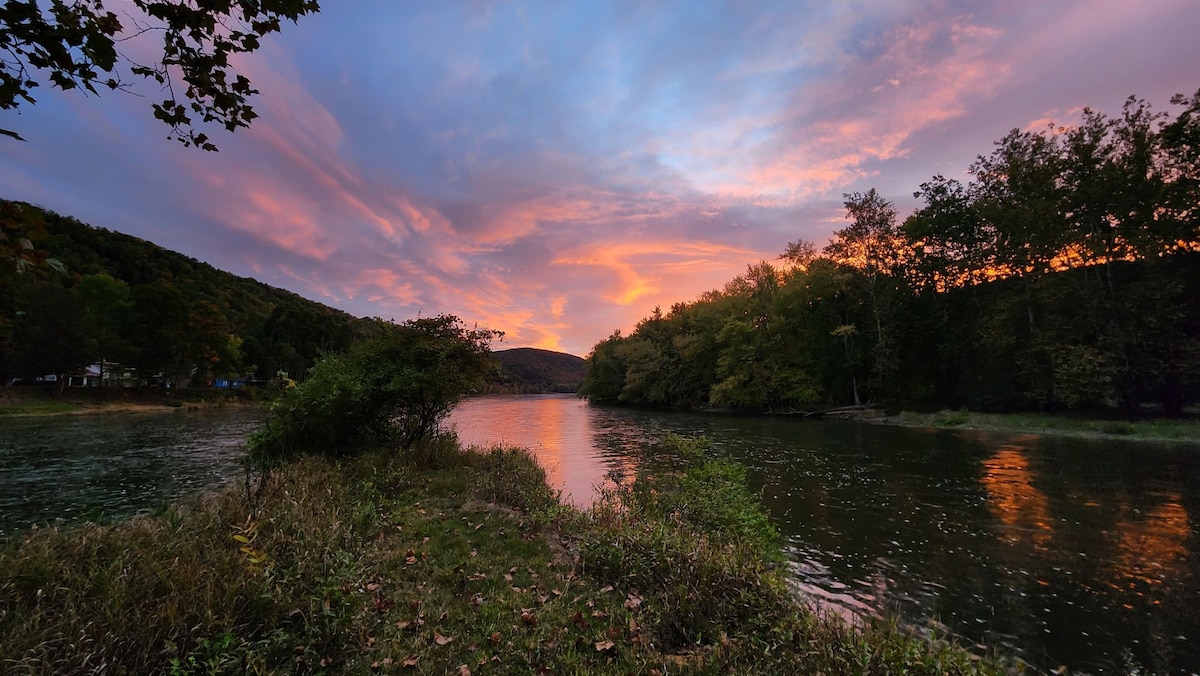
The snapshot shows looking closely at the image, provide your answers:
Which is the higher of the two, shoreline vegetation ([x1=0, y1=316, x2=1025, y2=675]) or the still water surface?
shoreline vegetation ([x1=0, y1=316, x2=1025, y2=675])

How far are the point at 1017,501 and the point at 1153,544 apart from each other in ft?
11.2

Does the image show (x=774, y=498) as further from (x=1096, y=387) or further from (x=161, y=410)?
(x=161, y=410)

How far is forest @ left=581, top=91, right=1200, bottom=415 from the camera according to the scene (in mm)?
28812

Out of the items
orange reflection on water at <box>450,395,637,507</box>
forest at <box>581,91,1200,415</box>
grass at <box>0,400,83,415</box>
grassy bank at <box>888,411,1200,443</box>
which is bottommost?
orange reflection on water at <box>450,395,637,507</box>

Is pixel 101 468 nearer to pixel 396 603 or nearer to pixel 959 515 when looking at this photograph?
pixel 396 603

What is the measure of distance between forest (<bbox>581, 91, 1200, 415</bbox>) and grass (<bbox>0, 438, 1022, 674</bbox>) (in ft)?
120

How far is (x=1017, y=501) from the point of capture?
12.8m

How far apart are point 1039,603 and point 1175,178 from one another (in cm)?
3793

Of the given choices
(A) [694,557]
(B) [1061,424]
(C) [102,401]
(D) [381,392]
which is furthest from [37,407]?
(B) [1061,424]

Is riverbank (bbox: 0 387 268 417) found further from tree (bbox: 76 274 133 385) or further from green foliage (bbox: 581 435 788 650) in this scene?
green foliage (bbox: 581 435 788 650)

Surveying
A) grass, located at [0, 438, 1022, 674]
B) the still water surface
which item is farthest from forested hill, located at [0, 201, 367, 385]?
the still water surface

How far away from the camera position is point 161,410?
155 ft

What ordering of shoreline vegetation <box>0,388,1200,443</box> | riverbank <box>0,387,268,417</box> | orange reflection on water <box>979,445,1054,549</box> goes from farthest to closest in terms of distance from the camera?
1. riverbank <box>0,387,268,417</box>
2. shoreline vegetation <box>0,388,1200,443</box>
3. orange reflection on water <box>979,445,1054,549</box>

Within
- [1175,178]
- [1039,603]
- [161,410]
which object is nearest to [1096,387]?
[1175,178]
